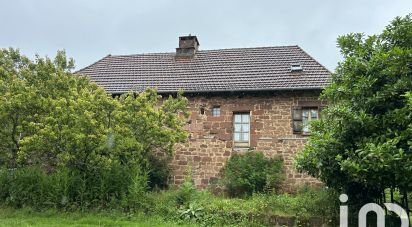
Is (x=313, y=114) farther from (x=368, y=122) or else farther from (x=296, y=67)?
(x=368, y=122)

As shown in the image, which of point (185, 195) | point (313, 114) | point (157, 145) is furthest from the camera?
point (313, 114)

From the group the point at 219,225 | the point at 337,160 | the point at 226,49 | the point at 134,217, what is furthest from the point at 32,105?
the point at 226,49

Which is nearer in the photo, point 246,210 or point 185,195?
point 246,210

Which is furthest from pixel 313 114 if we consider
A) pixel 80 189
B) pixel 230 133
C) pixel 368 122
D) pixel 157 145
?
pixel 80 189

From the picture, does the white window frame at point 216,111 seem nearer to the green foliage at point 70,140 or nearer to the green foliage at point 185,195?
the green foliage at point 70,140

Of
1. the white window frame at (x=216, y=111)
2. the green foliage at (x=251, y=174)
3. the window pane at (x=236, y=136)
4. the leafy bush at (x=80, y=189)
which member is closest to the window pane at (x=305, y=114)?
the green foliage at (x=251, y=174)

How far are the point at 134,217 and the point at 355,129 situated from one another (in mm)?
5718

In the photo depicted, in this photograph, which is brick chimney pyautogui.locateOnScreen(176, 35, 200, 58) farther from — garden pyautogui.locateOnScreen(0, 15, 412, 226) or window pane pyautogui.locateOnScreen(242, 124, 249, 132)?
garden pyautogui.locateOnScreen(0, 15, 412, 226)

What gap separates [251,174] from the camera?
14656mm

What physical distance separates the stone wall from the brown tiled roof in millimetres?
462

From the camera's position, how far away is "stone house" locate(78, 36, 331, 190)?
15.9 meters

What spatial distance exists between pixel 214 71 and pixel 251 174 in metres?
5.37

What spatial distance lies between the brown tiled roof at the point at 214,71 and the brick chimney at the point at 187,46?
11.5 inches

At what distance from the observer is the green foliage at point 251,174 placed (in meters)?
14.6
